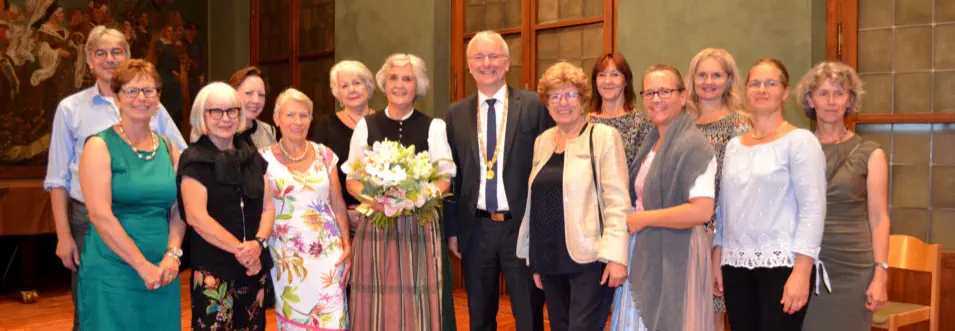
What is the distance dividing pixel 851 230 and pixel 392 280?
6.43ft

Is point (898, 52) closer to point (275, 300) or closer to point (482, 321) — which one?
point (482, 321)

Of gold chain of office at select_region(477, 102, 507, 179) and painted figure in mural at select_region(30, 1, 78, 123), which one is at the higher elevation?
painted figure in mural at select_region(30, 1, 78, 123)

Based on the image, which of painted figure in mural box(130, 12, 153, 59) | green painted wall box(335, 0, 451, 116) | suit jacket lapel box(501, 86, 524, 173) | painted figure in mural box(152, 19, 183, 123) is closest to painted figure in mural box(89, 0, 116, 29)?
painted figure in mural box(130, 12, 153, 59)

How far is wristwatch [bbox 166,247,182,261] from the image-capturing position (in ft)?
10.6

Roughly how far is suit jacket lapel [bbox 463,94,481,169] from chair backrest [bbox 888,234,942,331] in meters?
2.29

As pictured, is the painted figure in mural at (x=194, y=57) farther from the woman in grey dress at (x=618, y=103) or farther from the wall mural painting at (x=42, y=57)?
the woman in grey dress at (x=618, y=103)

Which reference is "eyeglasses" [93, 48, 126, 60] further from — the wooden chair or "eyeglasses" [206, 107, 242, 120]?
the wooden chair

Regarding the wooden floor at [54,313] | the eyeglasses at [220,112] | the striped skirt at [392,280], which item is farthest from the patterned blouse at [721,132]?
the wooden floor at [54,313]

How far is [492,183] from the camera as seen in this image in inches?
143

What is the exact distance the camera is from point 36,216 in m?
6.59

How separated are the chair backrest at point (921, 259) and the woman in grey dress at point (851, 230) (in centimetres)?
115

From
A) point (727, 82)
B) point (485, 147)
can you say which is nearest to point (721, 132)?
point (727, 82)

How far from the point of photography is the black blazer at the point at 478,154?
3.62 m

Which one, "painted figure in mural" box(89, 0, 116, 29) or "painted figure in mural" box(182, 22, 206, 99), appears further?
"painted figure in mural" box(182, 22, 206, 99)
